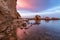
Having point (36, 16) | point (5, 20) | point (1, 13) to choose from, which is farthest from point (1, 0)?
point (36, 16)

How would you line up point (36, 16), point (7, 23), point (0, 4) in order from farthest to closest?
point (36, 16) → point (7, 23) → point (0, 4)

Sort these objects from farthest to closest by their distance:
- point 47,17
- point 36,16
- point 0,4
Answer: point 47,17 → point 36,16 → point 0,4

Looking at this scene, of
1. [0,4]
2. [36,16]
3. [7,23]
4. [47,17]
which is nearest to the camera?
[0,4]

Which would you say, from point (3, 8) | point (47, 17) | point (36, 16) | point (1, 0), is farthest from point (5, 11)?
point (47, 17)

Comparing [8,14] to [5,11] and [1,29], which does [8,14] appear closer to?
[5,11]

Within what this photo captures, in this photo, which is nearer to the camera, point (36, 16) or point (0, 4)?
point (0, 4)

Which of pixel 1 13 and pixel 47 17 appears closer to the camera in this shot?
pixel 1 13

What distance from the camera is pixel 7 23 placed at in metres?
5.45

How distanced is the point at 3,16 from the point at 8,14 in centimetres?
25

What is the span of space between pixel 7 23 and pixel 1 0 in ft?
3.60

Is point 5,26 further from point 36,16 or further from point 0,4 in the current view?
point 36,16

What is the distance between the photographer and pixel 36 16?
4816 cm

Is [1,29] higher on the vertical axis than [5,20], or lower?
lower

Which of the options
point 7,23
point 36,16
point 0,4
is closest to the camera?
point 0,4
